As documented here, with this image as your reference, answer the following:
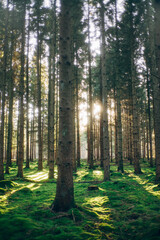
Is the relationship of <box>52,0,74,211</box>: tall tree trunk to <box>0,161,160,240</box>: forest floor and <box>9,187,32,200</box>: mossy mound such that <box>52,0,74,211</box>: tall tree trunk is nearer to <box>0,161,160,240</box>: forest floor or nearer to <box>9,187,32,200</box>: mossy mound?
<box>0,161,160,240</box>: forest floor

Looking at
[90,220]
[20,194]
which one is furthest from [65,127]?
[20,194]

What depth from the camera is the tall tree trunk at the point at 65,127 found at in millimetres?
4461

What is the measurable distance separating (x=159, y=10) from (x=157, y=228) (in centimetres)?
923

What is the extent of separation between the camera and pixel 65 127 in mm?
4695

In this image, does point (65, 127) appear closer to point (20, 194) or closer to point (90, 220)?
point (90, 220)

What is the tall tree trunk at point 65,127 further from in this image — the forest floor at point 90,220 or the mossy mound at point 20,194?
the mossy mound at point 20,194

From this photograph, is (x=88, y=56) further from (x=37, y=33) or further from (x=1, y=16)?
(x=1, y=16)

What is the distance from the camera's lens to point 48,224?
361 centimetres

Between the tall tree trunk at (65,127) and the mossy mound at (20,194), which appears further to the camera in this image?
the mossy mound at (20,194)

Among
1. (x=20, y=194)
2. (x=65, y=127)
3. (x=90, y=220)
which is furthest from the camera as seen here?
(x=20, y=194)

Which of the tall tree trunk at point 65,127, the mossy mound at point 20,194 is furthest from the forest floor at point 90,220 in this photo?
the tall tree trunk at point 65,127

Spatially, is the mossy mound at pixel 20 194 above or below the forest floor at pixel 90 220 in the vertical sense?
below

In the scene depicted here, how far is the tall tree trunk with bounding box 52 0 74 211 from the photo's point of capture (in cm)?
446

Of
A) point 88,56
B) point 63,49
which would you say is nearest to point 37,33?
point 88,56
